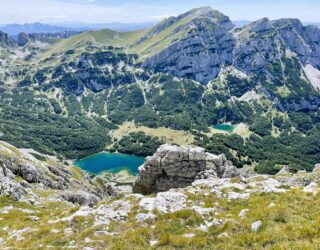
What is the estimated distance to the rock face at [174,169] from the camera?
7956 cm

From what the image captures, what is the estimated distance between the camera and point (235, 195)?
3803 centimetres

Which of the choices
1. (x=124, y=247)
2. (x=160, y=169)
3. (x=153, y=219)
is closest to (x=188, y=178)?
(x=160, y=169)

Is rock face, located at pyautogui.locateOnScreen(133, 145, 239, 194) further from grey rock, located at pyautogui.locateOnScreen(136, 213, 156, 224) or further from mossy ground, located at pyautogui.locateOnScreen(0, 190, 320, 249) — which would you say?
grey rock, located at pyautogui.locateOnScreen(136, 213, 156, 224)

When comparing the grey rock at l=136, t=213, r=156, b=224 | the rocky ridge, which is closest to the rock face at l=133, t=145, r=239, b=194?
the rocky ridge

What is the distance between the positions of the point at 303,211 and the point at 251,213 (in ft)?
13.8

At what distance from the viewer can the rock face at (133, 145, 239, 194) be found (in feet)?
261

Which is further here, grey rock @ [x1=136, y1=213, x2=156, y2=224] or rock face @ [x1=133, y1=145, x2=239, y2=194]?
rock face @ [x1=133, y1=145, x2=239, y2=194]

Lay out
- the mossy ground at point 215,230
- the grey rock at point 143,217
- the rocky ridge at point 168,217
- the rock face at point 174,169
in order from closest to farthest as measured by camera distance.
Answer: the mossy ground at point 215,230 → the rocky ridge at point 168,217 → the grey rock at point 143,217 → the rock face at point 174,169

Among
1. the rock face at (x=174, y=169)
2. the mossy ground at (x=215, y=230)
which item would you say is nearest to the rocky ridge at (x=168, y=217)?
the mossy ground at (x=215, y=230)

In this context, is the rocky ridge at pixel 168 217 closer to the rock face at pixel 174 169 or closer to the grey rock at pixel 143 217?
the grey rock at pixel 143 217

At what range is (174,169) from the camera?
261 ft

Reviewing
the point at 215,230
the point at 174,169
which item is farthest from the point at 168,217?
the point at 174,169

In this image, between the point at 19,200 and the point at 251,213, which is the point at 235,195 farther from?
the point at 19,200

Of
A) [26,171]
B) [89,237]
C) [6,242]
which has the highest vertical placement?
[89,237]
